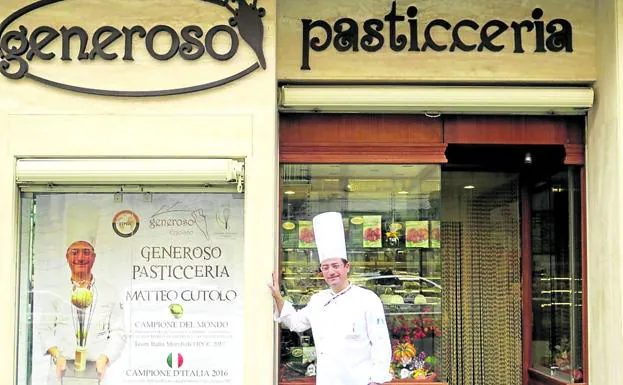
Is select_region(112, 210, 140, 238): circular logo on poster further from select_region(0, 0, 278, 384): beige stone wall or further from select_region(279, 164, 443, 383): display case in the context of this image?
select_region(279, 164, 443, 383): display case

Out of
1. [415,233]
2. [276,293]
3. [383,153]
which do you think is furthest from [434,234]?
[276,293]

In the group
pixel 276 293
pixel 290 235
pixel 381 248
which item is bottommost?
pixel 276 293

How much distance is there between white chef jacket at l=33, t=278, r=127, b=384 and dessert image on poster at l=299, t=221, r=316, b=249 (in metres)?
1.51

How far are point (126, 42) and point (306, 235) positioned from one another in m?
2.05

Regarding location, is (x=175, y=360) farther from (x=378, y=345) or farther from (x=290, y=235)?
(x=378, y=345)

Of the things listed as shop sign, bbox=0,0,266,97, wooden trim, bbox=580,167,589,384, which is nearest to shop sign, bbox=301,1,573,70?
shop sign, bbox=0,0,266,97

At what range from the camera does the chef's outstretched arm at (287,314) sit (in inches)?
251

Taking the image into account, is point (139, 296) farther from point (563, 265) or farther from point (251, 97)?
point (563, 265)

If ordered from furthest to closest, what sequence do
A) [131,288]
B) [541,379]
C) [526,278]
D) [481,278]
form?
[481,278], [526,278], [541,379], [131,288]

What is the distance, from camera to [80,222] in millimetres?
6863

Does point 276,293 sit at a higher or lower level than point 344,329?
higher

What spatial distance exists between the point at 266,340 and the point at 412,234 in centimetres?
173

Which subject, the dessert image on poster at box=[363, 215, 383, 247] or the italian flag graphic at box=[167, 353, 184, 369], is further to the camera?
the dessert image on poster at box=[363, 215, 383, 247]

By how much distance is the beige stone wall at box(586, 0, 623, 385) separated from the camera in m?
6.67
